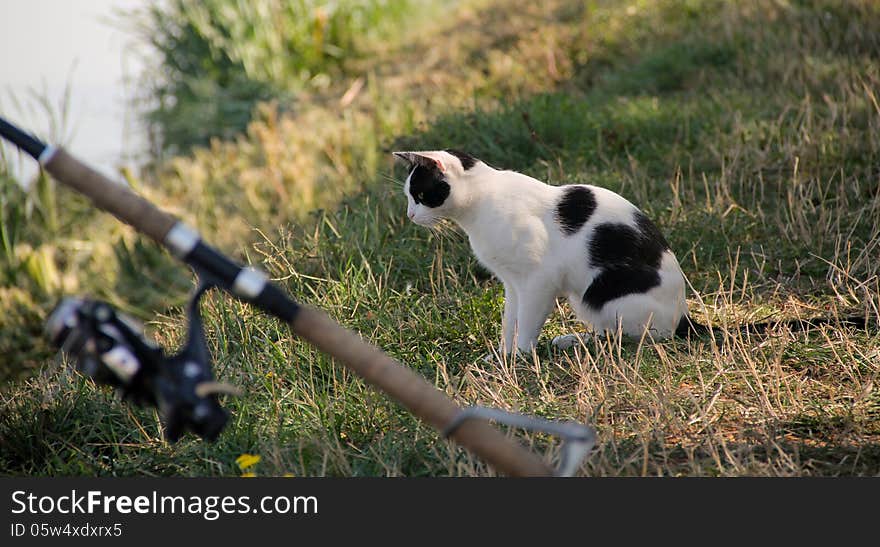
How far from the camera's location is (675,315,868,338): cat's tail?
330cm

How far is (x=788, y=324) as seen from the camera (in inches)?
130

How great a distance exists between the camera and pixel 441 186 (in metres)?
3.39

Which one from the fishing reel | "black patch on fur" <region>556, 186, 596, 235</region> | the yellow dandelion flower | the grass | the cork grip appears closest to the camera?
the fishing reel

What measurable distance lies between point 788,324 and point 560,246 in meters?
0.88

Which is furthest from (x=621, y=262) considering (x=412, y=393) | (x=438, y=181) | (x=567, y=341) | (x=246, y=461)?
(x=412, y=393)

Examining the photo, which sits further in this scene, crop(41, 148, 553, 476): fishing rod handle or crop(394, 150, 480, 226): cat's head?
crop(394, 150, 480, 226): cat's head

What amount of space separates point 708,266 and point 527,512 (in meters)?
2.49

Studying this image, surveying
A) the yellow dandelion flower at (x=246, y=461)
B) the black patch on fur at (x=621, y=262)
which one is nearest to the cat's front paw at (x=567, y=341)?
the black patch on fur at (x=621, y=262)

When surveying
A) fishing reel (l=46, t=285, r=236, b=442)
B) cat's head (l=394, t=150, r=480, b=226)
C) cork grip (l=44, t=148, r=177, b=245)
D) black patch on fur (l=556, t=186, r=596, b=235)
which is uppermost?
cork grip (l=44, t=148, r=177, b=245)

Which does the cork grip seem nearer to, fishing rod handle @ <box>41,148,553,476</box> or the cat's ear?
fishing rod handle @ <box>41,148,553,476</box>

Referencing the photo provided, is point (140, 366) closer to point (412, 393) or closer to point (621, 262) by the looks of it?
point (412, 393)

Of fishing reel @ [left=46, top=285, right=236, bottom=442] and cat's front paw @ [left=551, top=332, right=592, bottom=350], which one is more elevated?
fishing reel @ [left=46, top=285, right=236, bottom=442]

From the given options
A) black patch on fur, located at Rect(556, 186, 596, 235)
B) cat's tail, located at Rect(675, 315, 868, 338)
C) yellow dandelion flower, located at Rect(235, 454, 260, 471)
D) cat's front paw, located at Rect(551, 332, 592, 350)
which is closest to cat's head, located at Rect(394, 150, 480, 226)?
black patch on fur, located at Rect(556, 186, 596, 235)

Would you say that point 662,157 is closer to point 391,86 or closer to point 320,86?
point 391,86
